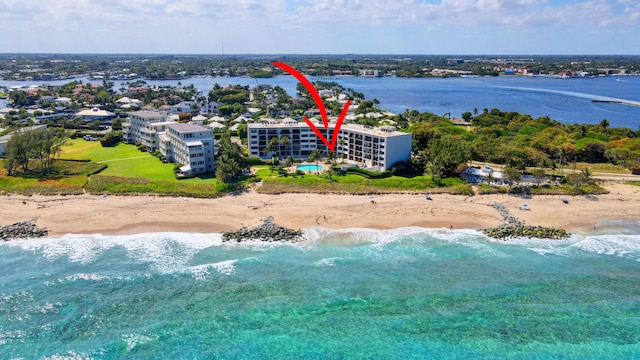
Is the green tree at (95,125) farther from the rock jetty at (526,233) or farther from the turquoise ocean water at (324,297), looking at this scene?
the rock jetty at (526,233)

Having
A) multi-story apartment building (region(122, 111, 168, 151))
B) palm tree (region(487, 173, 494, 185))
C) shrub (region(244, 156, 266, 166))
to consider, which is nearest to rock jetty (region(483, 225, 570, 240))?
palm tree (region(487, 173, 494, 185))

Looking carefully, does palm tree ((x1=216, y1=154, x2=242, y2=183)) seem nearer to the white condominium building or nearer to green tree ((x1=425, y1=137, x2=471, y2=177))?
the white condominium building

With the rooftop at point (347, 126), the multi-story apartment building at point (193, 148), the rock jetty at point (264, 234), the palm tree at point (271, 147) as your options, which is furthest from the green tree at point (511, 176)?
the multi-story apartment building at point (193, 148)

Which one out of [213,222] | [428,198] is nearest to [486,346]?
[428,198]

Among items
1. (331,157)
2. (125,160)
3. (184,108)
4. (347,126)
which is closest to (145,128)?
(125,160)

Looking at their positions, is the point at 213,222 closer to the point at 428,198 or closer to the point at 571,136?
the point at 428,198

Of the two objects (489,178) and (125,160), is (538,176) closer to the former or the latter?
(489,178)
